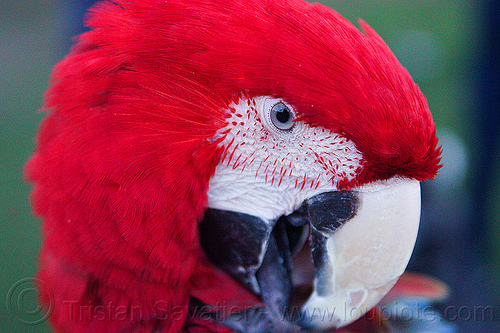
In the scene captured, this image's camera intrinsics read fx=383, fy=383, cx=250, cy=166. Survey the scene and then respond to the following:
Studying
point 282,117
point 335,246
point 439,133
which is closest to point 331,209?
point 335,246

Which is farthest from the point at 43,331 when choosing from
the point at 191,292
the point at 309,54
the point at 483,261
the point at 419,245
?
the point at 483,261

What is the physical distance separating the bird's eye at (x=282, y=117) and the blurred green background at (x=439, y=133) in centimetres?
75

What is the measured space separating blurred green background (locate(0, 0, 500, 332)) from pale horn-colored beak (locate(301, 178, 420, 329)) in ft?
2.24

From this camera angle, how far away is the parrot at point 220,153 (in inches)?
24.5

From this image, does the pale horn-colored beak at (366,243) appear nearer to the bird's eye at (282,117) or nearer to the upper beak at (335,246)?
the upper beak at (335,246)

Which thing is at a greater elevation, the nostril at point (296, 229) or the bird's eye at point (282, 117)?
the bird's eye at point (282, 117)

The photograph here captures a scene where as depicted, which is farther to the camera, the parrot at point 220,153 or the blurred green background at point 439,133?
the blurred green background at point 439,133

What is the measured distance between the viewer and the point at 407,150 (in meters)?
0.63

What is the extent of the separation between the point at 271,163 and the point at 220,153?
0.09 metres

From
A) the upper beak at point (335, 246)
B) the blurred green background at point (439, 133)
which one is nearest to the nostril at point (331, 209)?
the upper beak at point (335, 246)

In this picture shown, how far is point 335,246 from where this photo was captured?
70 centimetres

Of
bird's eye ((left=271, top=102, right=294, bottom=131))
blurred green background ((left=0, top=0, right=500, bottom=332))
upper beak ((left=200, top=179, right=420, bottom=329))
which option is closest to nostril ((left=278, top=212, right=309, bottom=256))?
upper beak ((left=200, top=179, right=420, bottom=329))

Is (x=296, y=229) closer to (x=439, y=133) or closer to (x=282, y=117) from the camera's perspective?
(x=282, y=117)

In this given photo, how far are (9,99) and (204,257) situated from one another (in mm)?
3572
